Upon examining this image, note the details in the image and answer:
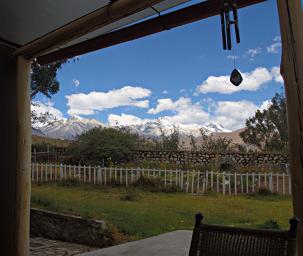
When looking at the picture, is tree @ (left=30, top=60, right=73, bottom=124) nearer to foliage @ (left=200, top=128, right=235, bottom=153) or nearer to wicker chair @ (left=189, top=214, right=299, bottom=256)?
foliage @ (left=200, top=128, right=235, bottom=153)

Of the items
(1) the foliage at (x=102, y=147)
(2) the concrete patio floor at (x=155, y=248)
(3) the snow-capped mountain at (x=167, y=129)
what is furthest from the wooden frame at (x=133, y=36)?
(3) the snow-capped mountain at (x=167, y=129)

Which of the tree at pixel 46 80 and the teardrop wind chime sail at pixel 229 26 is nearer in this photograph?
the teardrop wind chime sail at pixel 229 26

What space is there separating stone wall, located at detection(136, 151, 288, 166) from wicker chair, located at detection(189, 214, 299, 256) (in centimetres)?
665

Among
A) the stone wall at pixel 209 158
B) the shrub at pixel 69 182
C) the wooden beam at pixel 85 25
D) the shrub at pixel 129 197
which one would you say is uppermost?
the wooden beam at pixel 85 25

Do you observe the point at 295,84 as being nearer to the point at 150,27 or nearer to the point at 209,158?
the point at 150,27

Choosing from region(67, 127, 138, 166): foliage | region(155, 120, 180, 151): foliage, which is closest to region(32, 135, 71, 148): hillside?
region(67, 127, 138, 166): foliage

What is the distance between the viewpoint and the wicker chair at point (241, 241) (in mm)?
1165

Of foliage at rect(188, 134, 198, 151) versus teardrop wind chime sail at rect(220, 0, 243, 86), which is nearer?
teardrop wind chime sail at rect(220, 0, 243, 86)

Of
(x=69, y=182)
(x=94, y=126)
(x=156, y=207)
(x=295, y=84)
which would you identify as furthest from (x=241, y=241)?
(x=94, y=126)

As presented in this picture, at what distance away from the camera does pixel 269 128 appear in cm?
959

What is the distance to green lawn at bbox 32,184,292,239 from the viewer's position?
15.3 feet

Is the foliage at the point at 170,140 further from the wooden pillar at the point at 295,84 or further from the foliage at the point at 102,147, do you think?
the wooden pillar at the point at 295,84

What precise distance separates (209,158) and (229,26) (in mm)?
6813

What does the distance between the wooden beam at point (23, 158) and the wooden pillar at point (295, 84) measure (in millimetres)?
2078
